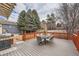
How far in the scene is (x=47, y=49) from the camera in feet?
7.40

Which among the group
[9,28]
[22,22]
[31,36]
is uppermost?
[22,22]

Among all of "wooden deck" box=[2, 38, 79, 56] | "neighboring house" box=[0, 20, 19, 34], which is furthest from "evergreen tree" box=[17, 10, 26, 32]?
"wooden deck" box=[2, 38, 79, 56]

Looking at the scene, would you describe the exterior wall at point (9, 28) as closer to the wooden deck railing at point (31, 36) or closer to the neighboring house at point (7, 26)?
the neighboring house at point (7, 26)

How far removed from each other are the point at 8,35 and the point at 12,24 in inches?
8.1

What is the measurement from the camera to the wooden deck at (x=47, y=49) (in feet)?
7.30

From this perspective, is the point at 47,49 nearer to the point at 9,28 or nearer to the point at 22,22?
the point at 22,22

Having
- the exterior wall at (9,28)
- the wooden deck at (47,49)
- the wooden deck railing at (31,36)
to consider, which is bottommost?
the wooden deck at (47,49)

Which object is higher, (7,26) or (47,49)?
(7,26)

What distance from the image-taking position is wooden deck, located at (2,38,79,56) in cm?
223

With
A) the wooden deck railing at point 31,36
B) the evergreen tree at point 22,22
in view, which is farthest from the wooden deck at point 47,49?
the evergreen tree at point 22,22

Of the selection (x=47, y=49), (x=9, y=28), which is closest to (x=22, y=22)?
(x=9, y=28)

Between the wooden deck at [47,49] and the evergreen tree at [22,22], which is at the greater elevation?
the evergreen tree at [22,22]

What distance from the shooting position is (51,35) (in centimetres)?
226

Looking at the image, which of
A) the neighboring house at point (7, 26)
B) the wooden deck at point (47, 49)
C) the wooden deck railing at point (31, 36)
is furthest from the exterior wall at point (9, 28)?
the wooden deck at point (47, 49)
